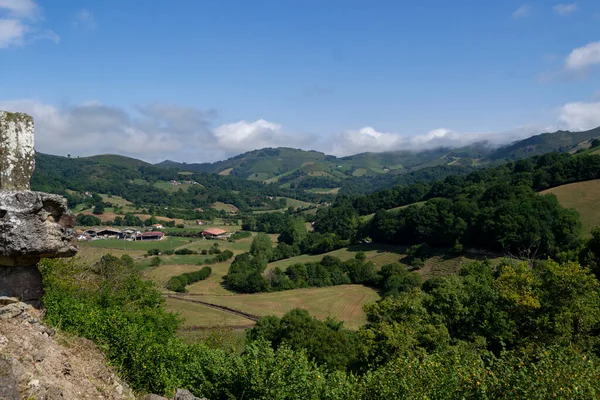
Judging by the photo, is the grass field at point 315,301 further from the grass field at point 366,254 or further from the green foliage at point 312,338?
the green foliage at point 312,338

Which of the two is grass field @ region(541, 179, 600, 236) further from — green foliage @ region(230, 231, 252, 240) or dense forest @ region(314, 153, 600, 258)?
green foliage @ region(230, 231, 252, 240)

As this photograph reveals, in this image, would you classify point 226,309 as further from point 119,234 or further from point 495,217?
point 119,234

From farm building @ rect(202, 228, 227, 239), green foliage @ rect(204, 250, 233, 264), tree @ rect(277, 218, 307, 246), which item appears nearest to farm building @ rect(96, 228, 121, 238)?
farm building @ rect(202, 228, 227, 239)

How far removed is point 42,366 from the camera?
9.37 metres

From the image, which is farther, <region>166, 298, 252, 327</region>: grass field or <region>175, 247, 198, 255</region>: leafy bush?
<region>175, 247, 198, 255</region>: leafy bush

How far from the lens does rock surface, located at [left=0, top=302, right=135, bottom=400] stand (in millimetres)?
8133

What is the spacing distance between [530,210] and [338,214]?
69.1 meters

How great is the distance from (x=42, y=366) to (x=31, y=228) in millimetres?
3278

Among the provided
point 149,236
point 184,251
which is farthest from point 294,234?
point 149,236

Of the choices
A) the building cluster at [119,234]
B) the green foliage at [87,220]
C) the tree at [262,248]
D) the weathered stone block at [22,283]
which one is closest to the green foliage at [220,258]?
the tree at [262,248]

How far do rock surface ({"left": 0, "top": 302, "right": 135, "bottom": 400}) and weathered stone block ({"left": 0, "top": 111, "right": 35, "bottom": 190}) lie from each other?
3.21m

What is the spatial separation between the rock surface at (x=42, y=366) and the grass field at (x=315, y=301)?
46.9 metres

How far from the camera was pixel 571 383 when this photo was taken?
11.5 m

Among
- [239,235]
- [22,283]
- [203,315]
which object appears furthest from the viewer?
[239,235]
